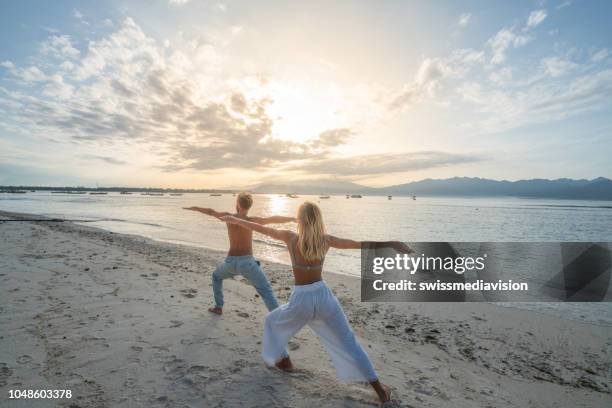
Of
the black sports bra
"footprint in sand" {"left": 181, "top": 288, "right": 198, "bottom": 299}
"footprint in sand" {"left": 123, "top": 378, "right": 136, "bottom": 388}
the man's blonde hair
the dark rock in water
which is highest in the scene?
the man's blonde hair

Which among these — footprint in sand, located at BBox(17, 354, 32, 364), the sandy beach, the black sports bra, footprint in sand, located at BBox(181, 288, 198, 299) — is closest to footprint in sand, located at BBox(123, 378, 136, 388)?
the sandy beach

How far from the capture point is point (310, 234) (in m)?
3.54

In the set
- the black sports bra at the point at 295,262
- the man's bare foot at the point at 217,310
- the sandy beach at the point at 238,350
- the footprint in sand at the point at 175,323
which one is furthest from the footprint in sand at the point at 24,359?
the black sports bra at the point at 295,262

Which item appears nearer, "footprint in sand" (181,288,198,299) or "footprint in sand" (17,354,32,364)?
"footprint in sand" (17,354,32,364)

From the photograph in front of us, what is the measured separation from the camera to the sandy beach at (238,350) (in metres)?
3.66

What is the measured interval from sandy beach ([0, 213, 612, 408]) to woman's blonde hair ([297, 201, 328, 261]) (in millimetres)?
1786

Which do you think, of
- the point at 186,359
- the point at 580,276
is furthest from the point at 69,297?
the point at 580,276

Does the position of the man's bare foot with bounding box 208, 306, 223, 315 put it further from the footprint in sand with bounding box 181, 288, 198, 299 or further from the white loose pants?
the white loose pants

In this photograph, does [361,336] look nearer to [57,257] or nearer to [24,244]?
[57,257]

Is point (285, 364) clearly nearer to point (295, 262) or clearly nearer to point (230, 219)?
point (295, 262)

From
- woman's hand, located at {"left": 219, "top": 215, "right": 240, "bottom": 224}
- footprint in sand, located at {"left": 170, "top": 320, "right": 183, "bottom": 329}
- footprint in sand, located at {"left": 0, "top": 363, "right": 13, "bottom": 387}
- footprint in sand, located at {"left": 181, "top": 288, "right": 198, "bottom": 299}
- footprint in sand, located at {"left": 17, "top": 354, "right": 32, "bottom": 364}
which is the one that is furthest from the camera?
footprint in sand, located at {"left": 181, "top": 288, "right": 198, "bottom": 299}

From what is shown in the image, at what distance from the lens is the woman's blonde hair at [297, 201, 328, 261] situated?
3.54m

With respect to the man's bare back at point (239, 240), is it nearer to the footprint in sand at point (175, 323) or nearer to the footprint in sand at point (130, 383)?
the footprint in sand at point (175, 323)

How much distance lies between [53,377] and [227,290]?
16.0ft
